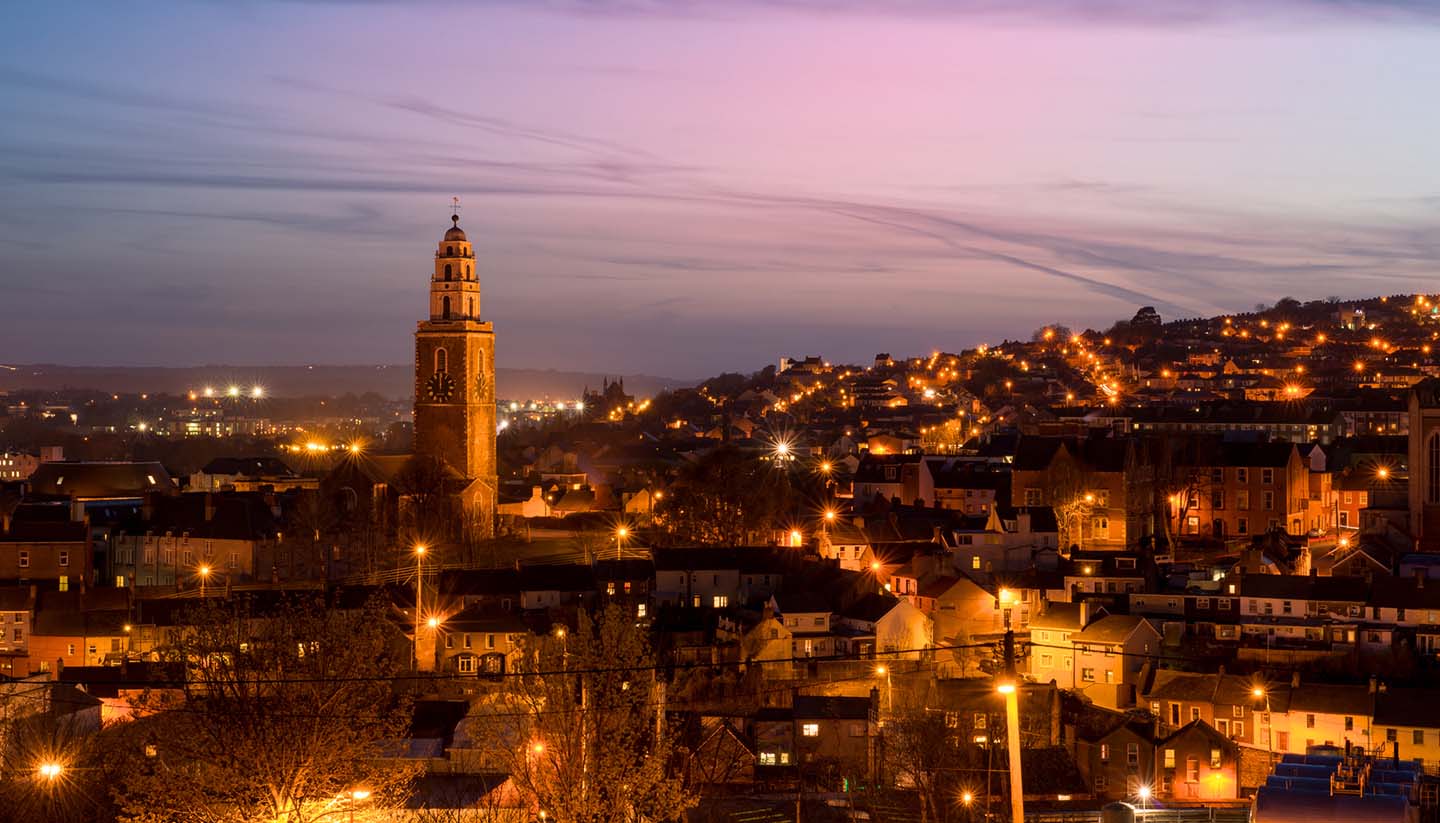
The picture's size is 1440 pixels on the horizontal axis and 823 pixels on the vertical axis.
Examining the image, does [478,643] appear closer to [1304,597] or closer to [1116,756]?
[1116,756]

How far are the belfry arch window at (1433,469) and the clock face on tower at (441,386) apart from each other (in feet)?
96.6

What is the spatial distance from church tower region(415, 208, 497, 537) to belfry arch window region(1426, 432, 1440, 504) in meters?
27.9

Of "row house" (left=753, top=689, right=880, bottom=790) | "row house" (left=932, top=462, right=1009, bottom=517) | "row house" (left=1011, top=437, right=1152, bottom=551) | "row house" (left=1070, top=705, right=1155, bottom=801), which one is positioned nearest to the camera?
"row house" (left=1070, top=705, right=1155, bottom=801)

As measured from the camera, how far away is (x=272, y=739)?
20.6 metres

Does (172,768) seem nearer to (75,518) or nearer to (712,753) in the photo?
(712,753)

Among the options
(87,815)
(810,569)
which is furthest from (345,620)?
(810,569)

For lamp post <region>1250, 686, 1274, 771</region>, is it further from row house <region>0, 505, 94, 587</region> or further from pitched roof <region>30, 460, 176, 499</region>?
pitched roof <region>30, 460, 176, 499</region>

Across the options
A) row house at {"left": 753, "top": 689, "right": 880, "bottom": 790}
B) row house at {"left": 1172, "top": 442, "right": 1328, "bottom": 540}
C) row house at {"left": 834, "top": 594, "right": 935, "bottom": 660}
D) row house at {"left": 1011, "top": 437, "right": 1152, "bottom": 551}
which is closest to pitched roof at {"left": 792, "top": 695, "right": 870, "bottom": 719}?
row house at {"left": 753, "top": 689, "right": 880, "bottom": 790}

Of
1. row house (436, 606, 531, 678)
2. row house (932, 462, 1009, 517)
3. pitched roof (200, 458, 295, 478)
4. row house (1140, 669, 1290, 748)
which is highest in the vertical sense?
pitched roof (200, 458, 295, 478)

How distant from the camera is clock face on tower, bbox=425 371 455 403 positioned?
168ft

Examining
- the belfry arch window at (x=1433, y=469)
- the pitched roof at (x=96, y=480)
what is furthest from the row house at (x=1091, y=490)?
the pitched roof at (x=96, y=480)

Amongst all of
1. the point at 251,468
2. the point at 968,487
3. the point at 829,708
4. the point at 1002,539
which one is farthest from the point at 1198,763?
the point at 251,468

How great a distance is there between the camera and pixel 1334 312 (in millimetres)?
164750

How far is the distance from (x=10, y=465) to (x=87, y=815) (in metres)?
86.4
